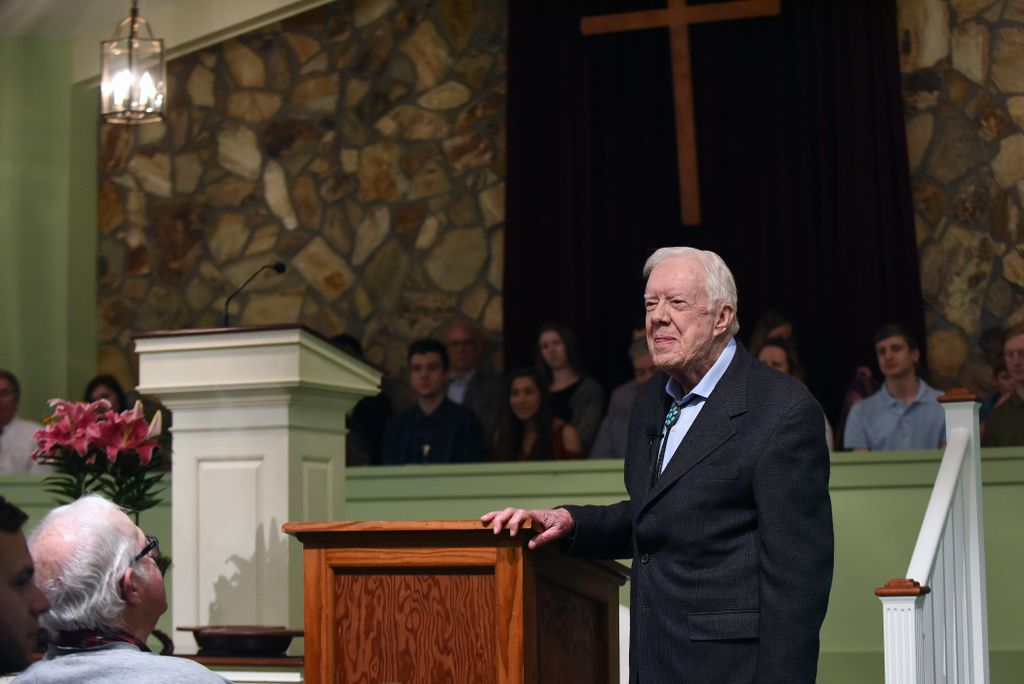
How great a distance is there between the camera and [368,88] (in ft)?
30.6

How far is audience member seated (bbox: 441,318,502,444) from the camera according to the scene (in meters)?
8.22

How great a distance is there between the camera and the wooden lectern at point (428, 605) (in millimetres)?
2633

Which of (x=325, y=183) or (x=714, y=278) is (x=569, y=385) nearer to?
(x=325, y=183)

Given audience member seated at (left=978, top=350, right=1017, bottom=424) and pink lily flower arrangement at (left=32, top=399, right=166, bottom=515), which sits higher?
audience member seated at (left=978, top=350, right=1017, bottom=424)

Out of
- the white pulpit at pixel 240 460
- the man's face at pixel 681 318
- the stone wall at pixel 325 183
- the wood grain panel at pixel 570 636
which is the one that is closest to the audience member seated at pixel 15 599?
the wood grain panel at pixel 570 636

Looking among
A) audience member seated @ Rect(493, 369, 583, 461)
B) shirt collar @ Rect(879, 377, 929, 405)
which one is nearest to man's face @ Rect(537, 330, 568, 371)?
audience member seated @ Rect(493, 369, 583, 461)

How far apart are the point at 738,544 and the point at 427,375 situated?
4.87 meters

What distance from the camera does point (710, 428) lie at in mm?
2750

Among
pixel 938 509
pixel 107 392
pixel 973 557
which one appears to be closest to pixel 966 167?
pixel 973 557

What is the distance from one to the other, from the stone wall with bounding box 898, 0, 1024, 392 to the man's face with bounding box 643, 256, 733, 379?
5479 millimetres

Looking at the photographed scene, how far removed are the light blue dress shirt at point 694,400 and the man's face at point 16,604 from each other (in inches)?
52.9

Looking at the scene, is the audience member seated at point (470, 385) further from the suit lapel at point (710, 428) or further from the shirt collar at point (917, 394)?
the suit lapel at point (710, 428)

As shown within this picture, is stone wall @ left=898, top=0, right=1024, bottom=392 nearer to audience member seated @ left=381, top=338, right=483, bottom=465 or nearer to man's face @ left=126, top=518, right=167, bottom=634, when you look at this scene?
audience member seated @ left=381, top=338, right=483, bottom=465

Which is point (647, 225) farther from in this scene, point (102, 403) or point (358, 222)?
point (102, 403)
